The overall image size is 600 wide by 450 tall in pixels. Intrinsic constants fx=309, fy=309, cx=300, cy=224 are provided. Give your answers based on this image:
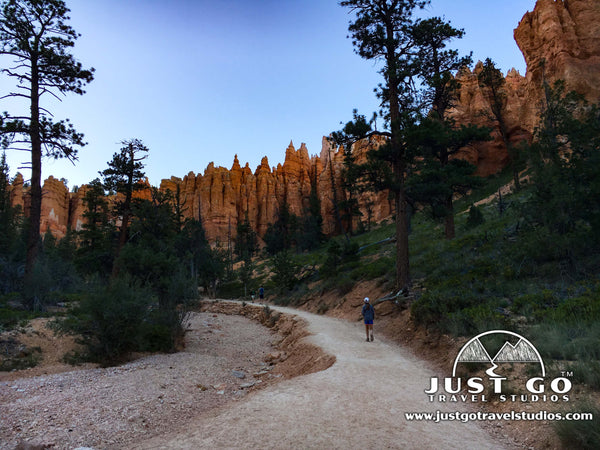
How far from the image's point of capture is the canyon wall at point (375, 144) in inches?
1526

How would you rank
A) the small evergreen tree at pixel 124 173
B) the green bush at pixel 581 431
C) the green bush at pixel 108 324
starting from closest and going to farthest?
the green bush at pixel 581 431
the green bush at pixel 108 324
the small evergreen tree at pixel 124 173

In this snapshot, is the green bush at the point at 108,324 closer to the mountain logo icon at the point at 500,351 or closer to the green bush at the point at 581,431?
the mountain logo icon at the point at 500,351

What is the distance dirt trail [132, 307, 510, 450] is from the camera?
348 cm

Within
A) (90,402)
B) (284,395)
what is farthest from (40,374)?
(284,395)

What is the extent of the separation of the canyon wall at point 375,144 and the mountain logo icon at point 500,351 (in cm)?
979

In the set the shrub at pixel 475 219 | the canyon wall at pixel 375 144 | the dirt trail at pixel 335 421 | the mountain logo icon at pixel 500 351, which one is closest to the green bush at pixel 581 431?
the dirt trail at pixel 335 421

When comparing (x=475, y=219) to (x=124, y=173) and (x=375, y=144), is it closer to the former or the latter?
(x=375, y=144)

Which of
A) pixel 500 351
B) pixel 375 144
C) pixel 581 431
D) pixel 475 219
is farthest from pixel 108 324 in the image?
pixel 475 219

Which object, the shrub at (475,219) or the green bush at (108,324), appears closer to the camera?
the green bush at (108,324)

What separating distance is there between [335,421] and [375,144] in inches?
533

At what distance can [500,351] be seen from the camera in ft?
19.1

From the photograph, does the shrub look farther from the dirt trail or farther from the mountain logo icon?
the dirt trail

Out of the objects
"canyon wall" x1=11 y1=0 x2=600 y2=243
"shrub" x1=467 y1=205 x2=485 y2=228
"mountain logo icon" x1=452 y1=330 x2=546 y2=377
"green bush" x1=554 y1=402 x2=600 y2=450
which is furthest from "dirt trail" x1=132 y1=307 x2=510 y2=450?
"shrub" x1=467 y1=205 x2=485 y2=228

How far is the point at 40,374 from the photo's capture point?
23.5ft
